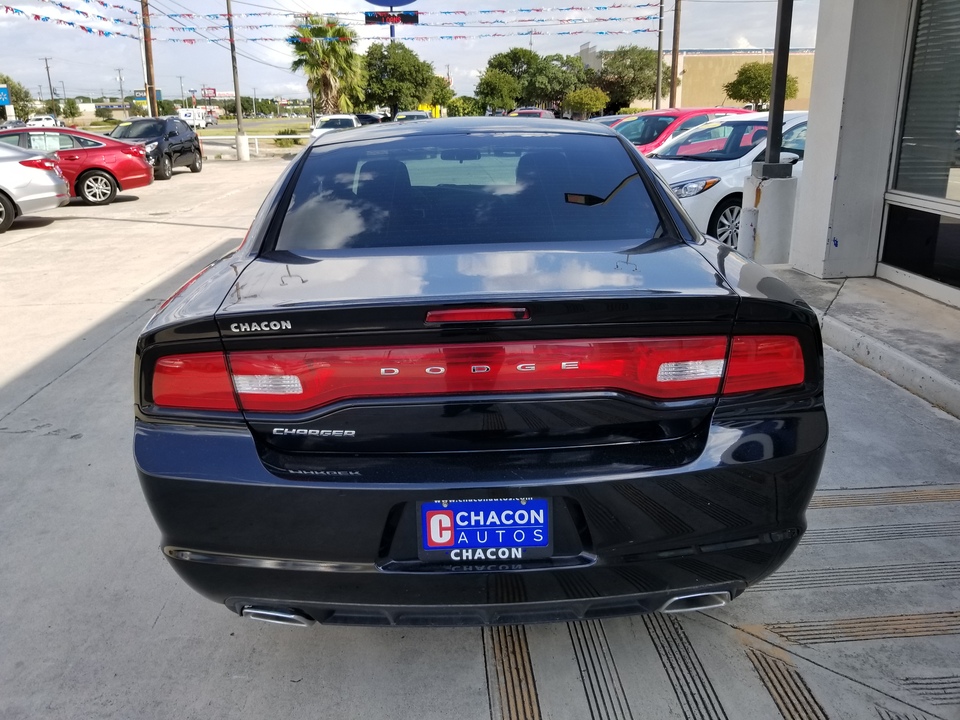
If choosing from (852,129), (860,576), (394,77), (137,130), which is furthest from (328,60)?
(860,576)

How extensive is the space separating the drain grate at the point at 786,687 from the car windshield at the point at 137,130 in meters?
21.9

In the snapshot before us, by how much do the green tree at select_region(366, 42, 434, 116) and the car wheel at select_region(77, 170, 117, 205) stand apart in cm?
4784

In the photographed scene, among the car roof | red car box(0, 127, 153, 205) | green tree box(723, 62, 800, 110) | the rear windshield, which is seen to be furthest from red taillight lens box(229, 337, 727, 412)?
green tree box(723, 62, 800, 110)

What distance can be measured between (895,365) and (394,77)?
6264 centimetres

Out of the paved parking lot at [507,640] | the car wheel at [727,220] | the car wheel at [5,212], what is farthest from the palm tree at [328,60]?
the paved parking lot at [507,640]

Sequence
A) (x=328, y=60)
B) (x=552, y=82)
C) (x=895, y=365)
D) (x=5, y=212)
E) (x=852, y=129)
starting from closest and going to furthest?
(x=895, y=365), (x=852, y=129), (x=5, y=212), (x=328, y=60), (x=552, y=82)

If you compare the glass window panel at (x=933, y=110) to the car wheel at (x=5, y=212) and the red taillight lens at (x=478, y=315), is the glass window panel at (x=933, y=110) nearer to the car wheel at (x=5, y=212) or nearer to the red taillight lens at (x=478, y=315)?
the red taillight lens at (x=478, y=315)

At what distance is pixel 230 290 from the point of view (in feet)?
7.59

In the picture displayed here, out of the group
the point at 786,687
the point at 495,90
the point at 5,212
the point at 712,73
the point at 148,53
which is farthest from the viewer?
the point at 712,73

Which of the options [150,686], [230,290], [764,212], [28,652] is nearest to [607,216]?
[230,290]

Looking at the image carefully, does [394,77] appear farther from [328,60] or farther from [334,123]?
[334,123]

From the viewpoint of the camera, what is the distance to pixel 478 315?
2.00 m

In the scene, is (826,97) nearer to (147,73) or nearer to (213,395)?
(213,395)

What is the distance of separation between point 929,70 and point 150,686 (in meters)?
6.86
